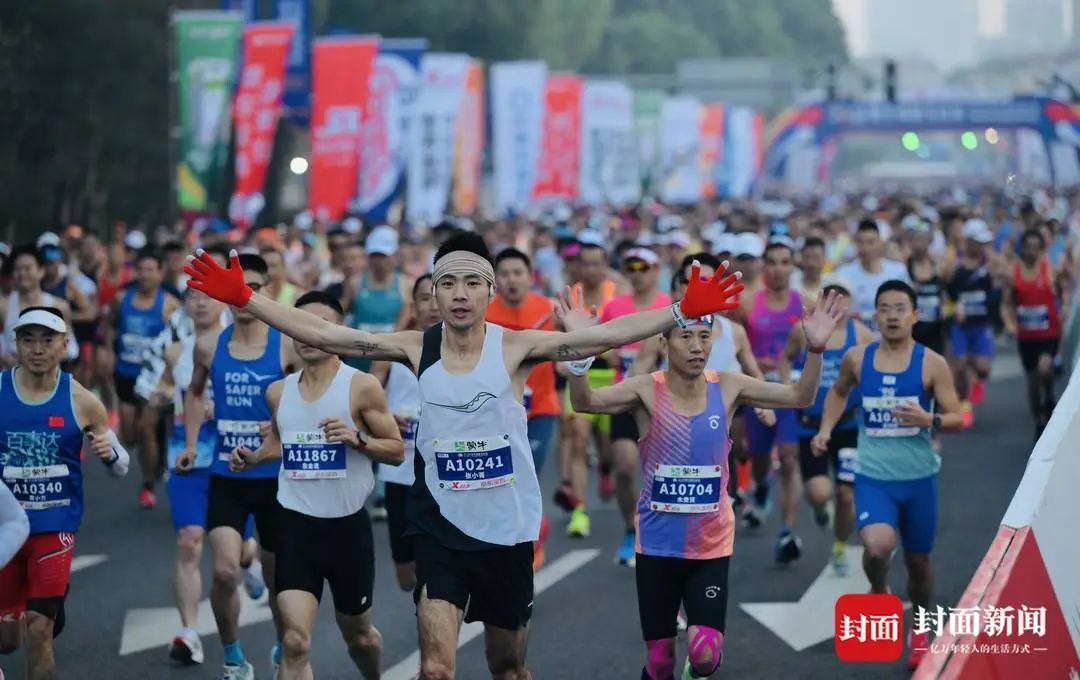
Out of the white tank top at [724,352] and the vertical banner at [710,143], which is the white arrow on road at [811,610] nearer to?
the white tank top at [724,352]

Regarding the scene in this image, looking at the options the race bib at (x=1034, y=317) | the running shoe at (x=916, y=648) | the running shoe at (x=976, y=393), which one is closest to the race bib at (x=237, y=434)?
the running shoe at (x=916, y=648)

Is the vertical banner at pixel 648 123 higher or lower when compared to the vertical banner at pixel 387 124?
higher

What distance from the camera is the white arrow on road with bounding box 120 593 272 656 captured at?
33.0ft

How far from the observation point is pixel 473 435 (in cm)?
699

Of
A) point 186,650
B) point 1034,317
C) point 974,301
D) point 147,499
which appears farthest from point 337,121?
point 186,650

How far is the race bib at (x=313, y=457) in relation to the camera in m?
7.93

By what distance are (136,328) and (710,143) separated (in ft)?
176

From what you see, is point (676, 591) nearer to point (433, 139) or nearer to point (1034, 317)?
point (1034, 317)

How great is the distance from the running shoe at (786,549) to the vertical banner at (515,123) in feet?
93.7

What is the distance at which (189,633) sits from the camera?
953 cm

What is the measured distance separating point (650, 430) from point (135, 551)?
5788 mm

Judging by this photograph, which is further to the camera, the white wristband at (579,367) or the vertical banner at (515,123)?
the vertical banner at (515,123)

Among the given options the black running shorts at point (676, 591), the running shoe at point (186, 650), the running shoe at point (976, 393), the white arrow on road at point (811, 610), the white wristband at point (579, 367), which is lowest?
the white arrow on road at point (811, 610)

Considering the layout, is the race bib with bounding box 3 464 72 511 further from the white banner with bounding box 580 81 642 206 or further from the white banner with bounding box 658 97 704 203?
the white banner with bounding box 658 97 704 203
